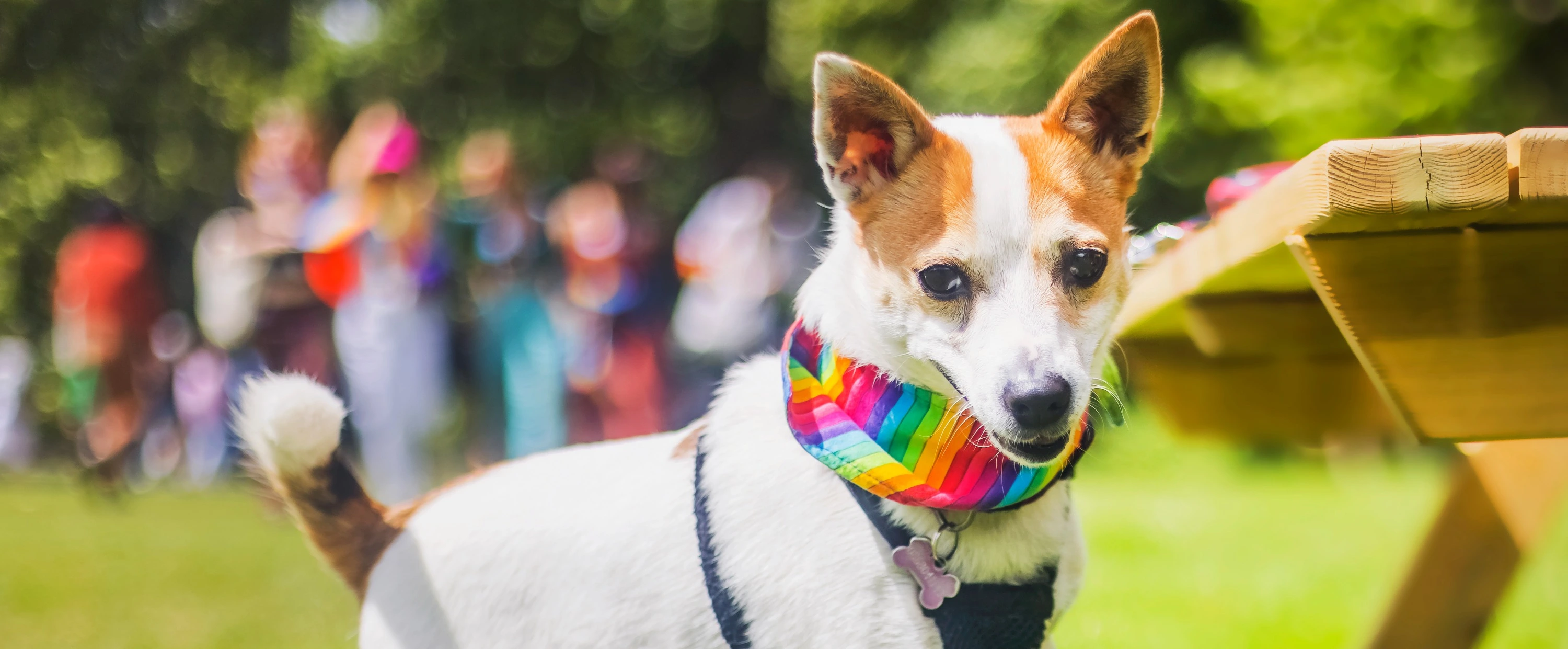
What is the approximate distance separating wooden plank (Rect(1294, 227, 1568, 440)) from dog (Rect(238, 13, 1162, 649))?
0.40m

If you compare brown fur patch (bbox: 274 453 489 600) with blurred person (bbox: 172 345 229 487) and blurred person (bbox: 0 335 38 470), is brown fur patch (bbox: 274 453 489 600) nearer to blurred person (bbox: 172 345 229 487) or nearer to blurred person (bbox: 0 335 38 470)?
blurred person (bbox: 172 345 229 487)

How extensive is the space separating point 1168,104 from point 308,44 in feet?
34.4

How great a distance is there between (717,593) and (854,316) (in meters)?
0.52

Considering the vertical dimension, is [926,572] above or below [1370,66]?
below

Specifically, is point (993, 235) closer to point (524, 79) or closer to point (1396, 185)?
point (1396, 185)

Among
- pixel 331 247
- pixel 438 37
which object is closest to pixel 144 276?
pixel 331 247

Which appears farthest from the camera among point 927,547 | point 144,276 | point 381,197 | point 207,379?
point 207,379

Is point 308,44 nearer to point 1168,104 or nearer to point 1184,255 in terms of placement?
point 1168,104

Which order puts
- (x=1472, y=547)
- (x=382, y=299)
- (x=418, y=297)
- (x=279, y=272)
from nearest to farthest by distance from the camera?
(x=1472, y=547), (x=382, y=299), (x=418, y=297), (x=279, y=272)

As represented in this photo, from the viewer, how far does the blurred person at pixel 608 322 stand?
6.83 metres

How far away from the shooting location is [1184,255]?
7.43ft

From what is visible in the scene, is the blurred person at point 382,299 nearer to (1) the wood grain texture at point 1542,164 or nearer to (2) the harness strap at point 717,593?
(2) the harness strap at point 717,593

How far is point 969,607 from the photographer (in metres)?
1.61

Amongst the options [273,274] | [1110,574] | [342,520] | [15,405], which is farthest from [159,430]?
[342,520]
